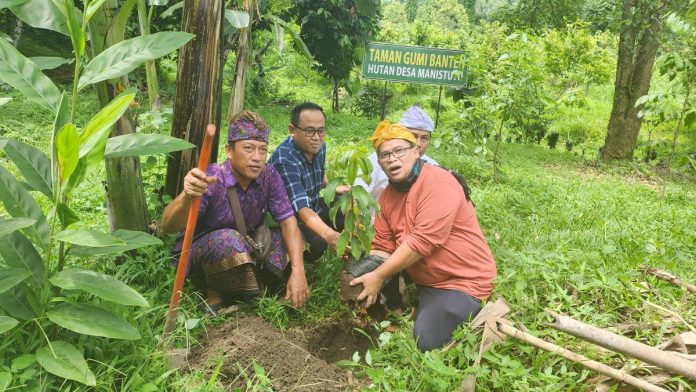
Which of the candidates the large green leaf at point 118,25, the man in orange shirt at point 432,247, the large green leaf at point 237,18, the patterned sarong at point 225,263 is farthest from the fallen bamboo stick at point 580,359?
the large green leaf at point 118,25

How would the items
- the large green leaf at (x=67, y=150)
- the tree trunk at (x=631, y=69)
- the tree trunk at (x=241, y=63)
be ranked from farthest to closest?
the tree trunk at (x=631, y=69)
the tree trunk at (x=241, y=63)
the large green leaf at (x=67, y=150)

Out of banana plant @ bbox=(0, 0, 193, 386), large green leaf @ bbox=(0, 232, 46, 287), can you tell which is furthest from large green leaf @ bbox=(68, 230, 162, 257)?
large green leaf @ bbox=(0, 232, 46, 287)

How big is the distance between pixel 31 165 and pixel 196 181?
0.62 meters

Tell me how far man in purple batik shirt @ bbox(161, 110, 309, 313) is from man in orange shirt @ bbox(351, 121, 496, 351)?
0.47 m

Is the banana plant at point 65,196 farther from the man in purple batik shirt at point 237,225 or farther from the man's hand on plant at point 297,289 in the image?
the man's hand on plant at point 297,289

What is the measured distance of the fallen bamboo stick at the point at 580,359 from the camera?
180 centimetres

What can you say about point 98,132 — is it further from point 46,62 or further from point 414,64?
point 414,64

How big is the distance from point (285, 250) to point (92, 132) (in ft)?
4.96

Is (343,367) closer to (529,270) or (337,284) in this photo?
(337,284)

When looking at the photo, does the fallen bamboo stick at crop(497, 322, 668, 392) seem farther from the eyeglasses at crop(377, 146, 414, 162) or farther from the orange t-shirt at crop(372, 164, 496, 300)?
the eyeglasses at crop(377, 146, 414, 162)

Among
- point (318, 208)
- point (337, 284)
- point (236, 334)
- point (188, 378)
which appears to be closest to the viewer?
point (188, 378)

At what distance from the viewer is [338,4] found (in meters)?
8.77

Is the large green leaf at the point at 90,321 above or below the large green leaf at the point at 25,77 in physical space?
below

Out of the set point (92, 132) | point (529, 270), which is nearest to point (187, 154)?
point (92, 132)
